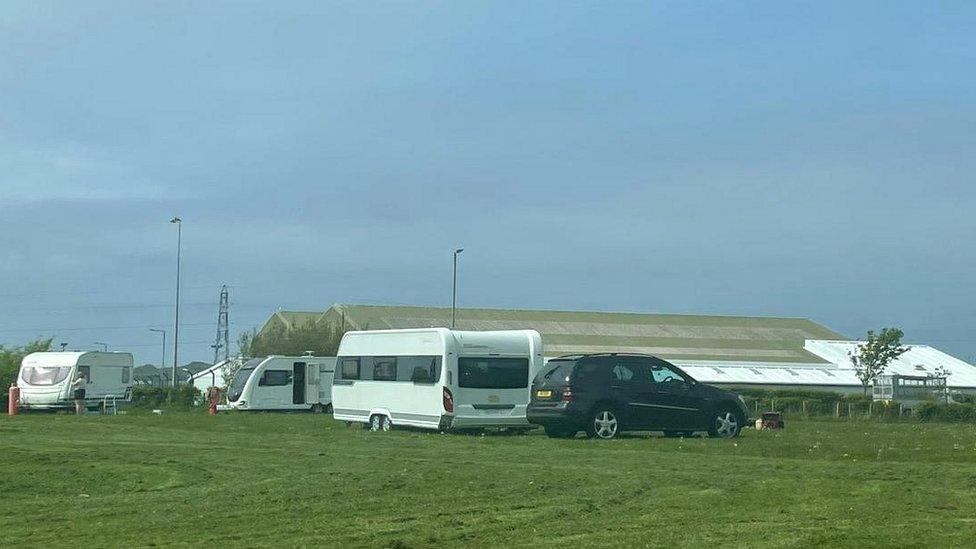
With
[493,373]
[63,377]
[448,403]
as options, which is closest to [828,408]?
[493,373]

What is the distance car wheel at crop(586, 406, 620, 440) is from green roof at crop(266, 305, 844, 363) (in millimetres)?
58605

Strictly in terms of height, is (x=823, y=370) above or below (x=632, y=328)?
below

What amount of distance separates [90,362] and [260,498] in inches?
1519

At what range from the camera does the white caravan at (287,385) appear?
48.8 m

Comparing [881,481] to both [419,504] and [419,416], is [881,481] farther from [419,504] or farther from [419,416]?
[419,416]

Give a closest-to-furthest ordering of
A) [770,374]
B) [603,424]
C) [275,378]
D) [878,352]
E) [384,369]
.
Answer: [603,424] < [384,369] < [275,378] < [878,352] < [770,374]

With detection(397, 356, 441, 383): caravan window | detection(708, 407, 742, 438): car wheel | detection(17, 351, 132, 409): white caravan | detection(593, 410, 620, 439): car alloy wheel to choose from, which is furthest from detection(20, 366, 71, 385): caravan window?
detection(708, 407, 742, 438): car wheel

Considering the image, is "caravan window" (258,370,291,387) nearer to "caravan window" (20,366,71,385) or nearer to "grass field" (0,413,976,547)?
"caravan window" (20,366,71,385)

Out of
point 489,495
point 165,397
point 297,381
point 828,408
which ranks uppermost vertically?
point 297,381

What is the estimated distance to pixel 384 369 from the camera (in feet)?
104

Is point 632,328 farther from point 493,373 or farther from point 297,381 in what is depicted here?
point 493,373

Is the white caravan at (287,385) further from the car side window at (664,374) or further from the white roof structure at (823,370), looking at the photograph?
the white roof structure at (823,370)

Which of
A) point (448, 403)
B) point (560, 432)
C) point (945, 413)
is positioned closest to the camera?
point (560, 432)

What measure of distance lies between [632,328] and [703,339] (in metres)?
5.34
